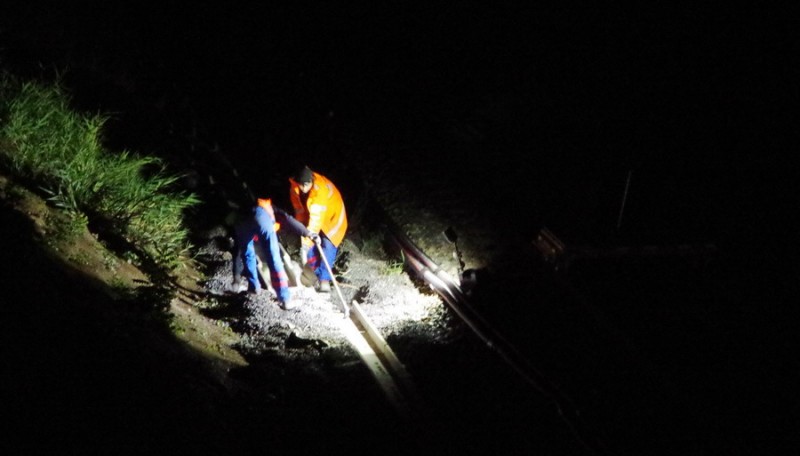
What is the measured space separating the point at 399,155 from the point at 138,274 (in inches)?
214

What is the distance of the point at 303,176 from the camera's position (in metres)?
6.31

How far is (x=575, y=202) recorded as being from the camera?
7555 millimetres

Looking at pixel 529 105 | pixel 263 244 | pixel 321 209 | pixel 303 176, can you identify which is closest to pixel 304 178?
pixel 303 176

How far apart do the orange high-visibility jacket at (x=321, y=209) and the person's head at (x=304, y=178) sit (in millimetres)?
77

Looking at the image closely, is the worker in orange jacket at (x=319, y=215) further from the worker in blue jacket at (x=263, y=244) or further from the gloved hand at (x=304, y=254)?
the worker in blue jacket at (x=263, y=244)

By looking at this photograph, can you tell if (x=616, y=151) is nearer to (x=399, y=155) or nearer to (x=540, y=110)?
(x=540, y=110)

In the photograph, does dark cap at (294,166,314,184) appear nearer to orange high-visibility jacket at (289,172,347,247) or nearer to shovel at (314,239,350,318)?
orange high-visibility jacket at (289,172,347,247)

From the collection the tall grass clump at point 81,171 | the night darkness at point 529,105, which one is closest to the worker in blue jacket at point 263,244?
the tall grass clump at point 81,171

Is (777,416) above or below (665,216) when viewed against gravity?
below

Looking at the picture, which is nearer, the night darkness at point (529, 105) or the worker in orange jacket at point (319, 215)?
the night darkness at point (529, 105)

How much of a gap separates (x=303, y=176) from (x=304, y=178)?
0.03 m

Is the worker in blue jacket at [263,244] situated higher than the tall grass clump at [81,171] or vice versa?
the tall grass clump at [81,171]

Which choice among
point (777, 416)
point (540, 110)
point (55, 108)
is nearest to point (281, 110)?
point (55, 108)

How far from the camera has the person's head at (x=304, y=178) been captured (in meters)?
6.30
